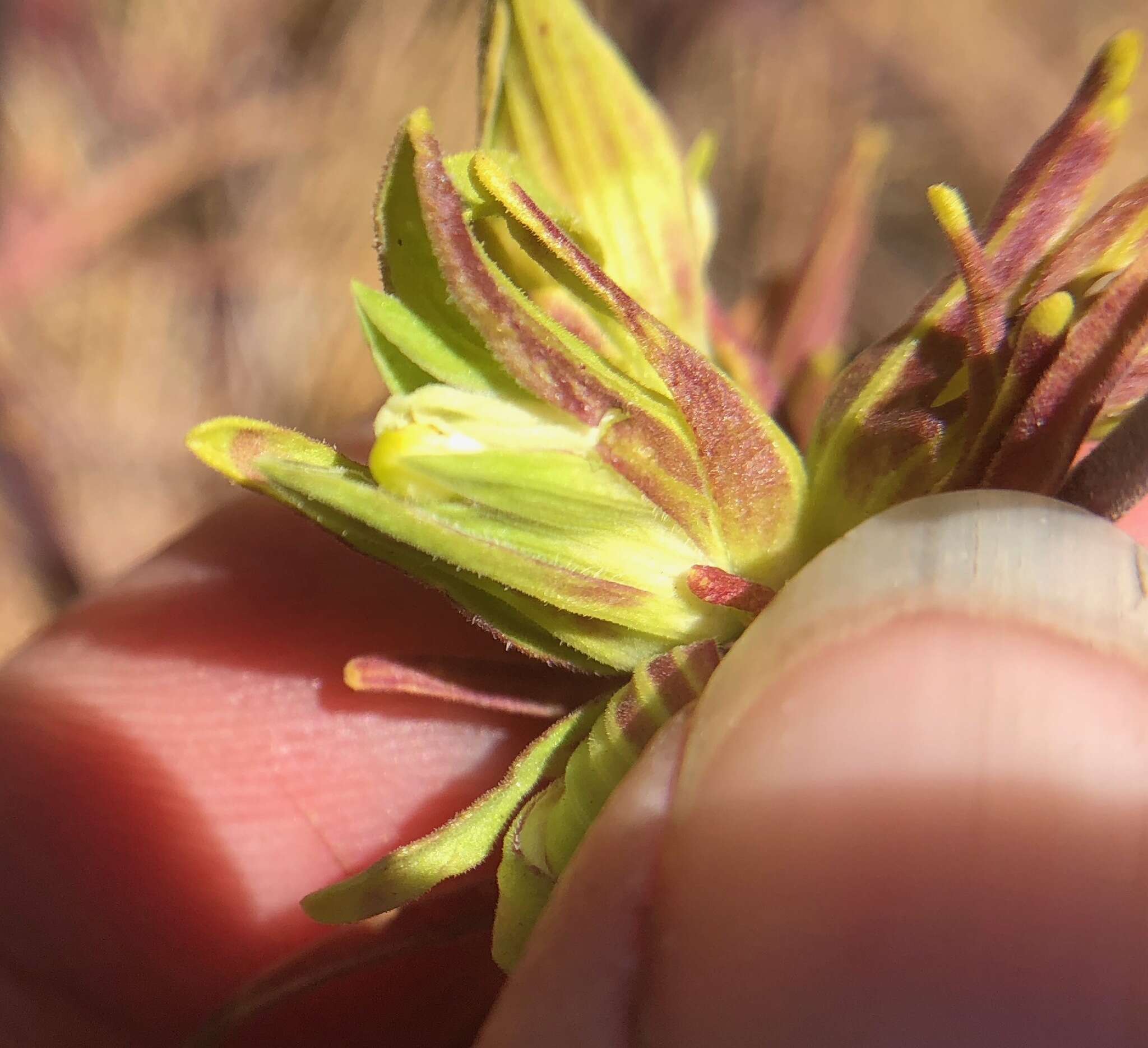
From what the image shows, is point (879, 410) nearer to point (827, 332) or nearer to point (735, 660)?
point (735, 660)

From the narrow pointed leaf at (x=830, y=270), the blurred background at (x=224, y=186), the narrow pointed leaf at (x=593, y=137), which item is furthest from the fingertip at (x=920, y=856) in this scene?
the blurred background at (x=224, y=186)

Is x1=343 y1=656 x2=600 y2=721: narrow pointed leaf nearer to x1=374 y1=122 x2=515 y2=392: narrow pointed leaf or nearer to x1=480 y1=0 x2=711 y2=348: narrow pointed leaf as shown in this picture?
x1=374 y1=122 x2=515 y2=392: narrow pointed leaf

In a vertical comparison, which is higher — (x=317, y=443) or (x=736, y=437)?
(x=317, y=443)

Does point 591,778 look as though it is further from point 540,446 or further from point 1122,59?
point 1122,59

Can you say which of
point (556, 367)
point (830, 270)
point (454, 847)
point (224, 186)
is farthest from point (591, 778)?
point (224, 186)

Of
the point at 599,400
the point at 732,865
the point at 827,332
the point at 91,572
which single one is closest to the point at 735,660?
the point at 732,865
